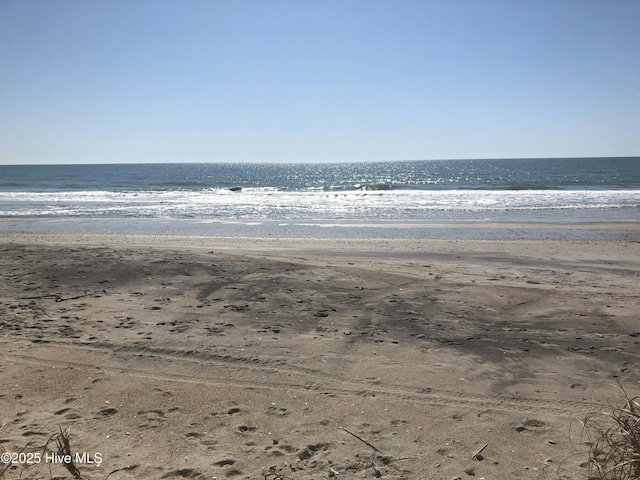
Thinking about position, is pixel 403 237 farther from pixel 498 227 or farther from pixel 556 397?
pixel 556 397

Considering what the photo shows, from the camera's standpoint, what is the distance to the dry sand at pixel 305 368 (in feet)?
12.6

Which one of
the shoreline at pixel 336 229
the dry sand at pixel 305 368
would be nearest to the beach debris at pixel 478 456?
the dry sand at pixel 305 368

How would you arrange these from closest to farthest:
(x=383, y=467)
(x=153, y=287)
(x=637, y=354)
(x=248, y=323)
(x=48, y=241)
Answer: (x=383, y=467) → (x=637, y=354) → (x=248, y=323) → (x=153, y=287) → (x=48, y=241)

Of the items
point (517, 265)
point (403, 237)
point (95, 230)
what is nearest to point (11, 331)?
point (517, 265)

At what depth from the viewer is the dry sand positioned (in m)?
3.84

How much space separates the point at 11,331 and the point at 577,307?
833 centimetres

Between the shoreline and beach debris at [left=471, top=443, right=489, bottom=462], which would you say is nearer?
beach debris at [left=471, top=443, right=489, bottom=462]

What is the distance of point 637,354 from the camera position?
19.3 feet

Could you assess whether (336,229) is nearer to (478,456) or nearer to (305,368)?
(305,368)

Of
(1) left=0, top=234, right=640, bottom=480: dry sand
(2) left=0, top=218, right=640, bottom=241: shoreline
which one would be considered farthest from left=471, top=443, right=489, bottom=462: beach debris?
(2) left=0, top=218, right=640, bottom=241: shoreline

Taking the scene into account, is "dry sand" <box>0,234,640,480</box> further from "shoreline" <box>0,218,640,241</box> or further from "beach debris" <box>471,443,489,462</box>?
"shoreline" <box>0,218,640,241</box>

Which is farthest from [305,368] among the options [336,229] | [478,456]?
[336,229]

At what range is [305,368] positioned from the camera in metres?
5.46

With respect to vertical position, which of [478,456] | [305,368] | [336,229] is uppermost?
[336,229]
